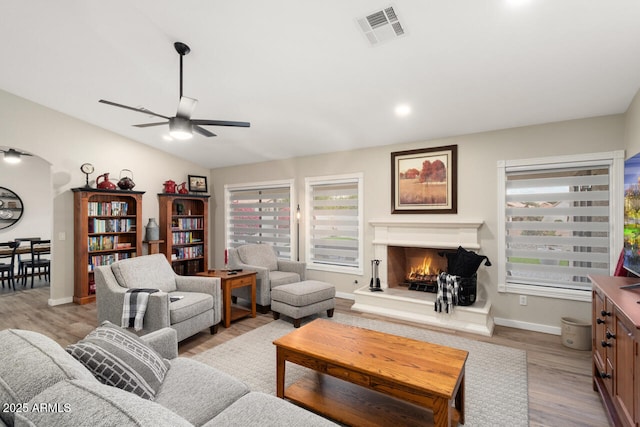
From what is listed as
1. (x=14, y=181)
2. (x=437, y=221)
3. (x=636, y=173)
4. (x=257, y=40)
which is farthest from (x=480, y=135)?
(x=14, y=181)

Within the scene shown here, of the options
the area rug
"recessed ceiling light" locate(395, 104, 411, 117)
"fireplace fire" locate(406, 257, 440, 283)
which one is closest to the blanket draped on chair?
the area rug

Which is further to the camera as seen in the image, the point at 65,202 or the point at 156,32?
the point at 65,202

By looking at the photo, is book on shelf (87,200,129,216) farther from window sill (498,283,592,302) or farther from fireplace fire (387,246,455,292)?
window sill (498,283,592,302)

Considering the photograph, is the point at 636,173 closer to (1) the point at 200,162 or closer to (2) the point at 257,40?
(2) the point at 257,40

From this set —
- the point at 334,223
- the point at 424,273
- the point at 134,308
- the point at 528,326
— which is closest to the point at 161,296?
the point at 134,308

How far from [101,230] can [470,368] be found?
18.7ft

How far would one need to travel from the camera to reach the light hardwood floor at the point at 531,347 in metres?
2.24

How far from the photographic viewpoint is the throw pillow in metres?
1.40

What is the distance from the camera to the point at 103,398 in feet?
2.68

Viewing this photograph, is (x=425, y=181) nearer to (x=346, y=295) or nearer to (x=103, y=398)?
(x=346, y=295)

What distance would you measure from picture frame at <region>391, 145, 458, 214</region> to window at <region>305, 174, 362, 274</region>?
2.12 ft

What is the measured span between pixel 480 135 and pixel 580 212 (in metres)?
1.44

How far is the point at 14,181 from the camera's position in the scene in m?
7.00

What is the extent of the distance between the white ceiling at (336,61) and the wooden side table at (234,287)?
7.19 feet
